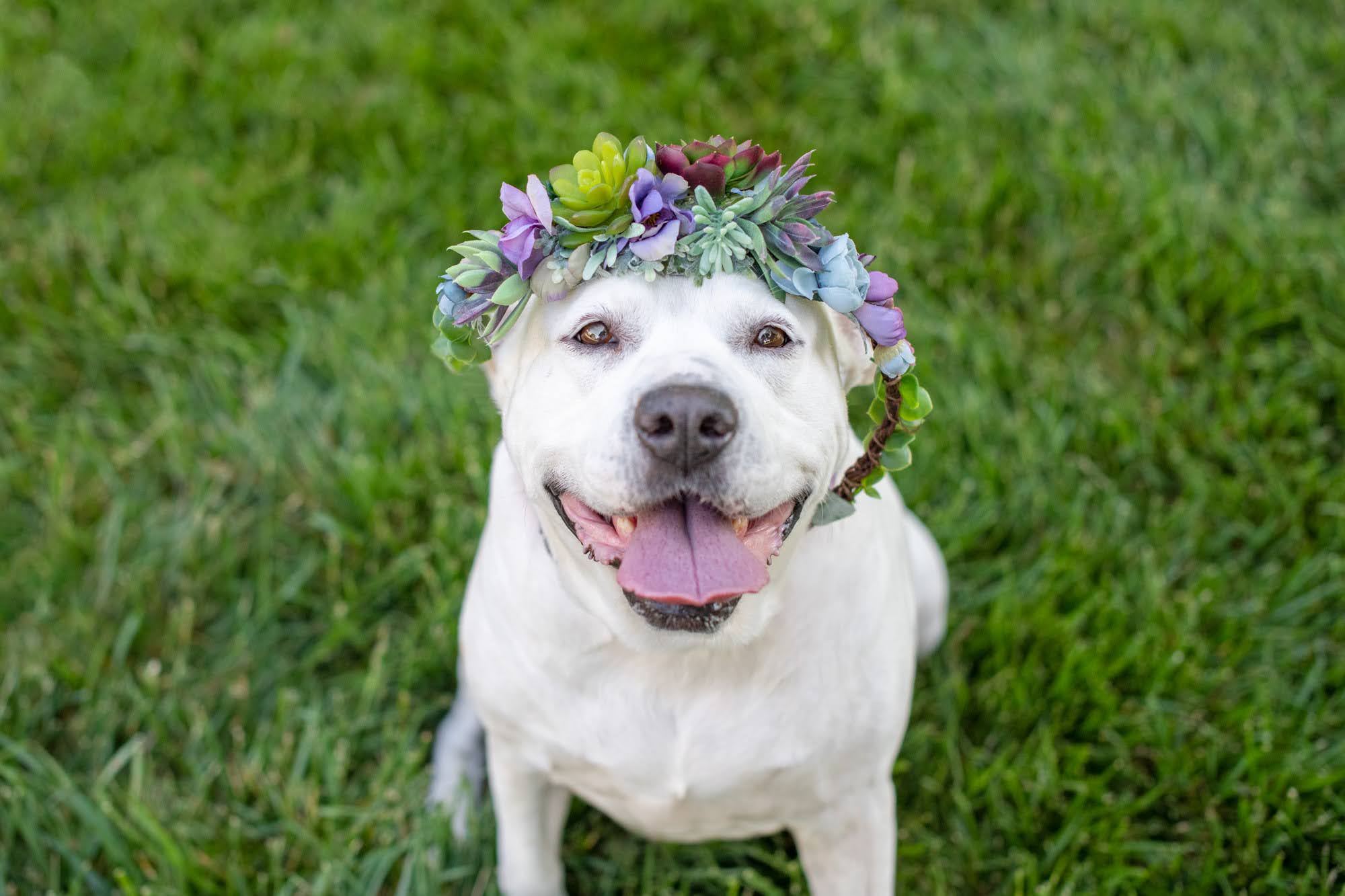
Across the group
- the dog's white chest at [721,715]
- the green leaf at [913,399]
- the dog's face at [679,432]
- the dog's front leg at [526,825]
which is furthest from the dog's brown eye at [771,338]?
the dog's front leg at [526,825]

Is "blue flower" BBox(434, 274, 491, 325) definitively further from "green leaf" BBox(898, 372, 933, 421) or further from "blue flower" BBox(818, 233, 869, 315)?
"green leaf" BBox(898, 372, 933, 421)

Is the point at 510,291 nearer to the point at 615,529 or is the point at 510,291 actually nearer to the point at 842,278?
the point at 615,529

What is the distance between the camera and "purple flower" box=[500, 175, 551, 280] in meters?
1.99

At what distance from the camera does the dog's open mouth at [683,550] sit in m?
2.04

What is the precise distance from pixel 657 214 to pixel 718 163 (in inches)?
4.9

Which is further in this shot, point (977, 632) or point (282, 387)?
point (282, 387)

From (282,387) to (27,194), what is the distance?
1.55m

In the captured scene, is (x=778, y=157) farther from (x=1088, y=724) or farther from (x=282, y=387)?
(x=282, y=387)

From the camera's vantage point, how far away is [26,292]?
14.4 ft

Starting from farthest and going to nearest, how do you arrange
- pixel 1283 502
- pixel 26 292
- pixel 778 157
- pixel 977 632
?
→ pixel 26 292 < pixel 1283 502 < pixel 977 632 < pixel 778 157

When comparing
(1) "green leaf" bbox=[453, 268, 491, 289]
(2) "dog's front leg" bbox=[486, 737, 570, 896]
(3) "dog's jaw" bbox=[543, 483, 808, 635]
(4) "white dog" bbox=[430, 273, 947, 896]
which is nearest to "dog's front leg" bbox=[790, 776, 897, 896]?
(4) "white dog" bbox=[430, 273, 947, 896]

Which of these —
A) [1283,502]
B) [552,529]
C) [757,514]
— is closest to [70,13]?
[552,529]

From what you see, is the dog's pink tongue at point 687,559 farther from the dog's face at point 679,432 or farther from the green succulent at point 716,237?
the green succulent at point 716,237

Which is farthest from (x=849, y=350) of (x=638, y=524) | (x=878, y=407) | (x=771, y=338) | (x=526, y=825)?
(x=526, y=825)
